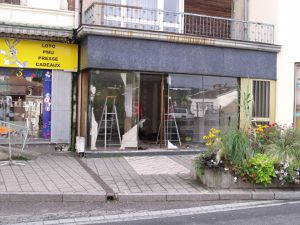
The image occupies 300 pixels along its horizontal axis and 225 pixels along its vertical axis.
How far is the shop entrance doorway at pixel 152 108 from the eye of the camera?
13.4 m

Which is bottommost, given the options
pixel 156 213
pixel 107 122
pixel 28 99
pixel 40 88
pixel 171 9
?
pixel 156 213

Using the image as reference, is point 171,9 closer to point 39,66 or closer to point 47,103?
point 39,66

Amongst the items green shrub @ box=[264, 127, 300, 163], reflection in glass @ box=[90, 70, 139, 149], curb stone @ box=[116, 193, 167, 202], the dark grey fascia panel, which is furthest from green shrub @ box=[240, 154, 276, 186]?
the dark grey fascia panel

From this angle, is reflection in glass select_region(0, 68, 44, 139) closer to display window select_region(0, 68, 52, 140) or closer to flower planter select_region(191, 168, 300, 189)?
display window select_region(0, 68, 52, 140)

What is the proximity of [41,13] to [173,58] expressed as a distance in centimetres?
421

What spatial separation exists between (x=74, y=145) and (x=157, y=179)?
15.6ft

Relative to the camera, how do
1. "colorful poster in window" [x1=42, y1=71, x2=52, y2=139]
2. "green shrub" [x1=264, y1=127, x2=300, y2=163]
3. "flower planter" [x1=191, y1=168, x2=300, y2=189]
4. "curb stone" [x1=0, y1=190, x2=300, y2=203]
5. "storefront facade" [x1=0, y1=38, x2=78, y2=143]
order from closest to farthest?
"curb stone" [x1=0, y1=190, x2=300, y2=203], "flower planter" [x1=191, y1=168, x2=300, y2=189], "green shrub" [x1=264, y1=127, x2=300, y2=163], "storefront facade" [x1=0, y1=38, x2=78, y2=143], "colorful poster in window" [x1=42, y1=71, x2=52, y2=139]

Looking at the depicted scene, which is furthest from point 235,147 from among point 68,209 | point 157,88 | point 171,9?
point 171,9

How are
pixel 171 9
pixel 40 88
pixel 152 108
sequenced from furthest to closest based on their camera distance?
1. pixel 152 108
2. pixel 171 9
3. pixel 40 88

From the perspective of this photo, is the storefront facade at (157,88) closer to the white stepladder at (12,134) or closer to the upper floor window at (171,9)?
the upper floor window at (171,9)

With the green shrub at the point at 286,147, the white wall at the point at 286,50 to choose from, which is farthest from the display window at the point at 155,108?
the green shrub at the point at 286,147

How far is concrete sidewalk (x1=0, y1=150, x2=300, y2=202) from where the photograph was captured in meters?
7.64

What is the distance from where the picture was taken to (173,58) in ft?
42.7

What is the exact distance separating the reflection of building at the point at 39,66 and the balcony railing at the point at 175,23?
36.9 inches
